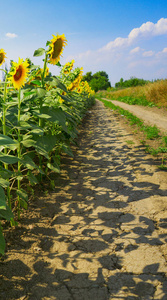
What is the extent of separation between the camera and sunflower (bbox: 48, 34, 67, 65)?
7.73 ft

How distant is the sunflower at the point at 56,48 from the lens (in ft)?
7.73

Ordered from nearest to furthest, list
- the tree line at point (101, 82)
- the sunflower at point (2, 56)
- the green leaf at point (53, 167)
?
1. the sunflower at point (2, 56)
2. the green leaf at point (53, 167)
3. the tree line at point (101, 82)

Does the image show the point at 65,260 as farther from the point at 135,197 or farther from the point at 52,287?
the point at 135,197

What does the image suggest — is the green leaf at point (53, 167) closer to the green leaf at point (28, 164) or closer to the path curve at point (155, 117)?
the green leaf at point (28, 164)

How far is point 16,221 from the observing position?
223 cm

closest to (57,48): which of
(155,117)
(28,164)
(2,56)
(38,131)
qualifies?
(2,56)

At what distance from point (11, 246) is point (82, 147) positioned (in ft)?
10.9

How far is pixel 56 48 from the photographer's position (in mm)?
2414

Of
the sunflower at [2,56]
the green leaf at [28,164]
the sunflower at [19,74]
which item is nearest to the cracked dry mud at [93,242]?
the green leaf at [28,164]

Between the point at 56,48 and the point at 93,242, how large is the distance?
1973 mm

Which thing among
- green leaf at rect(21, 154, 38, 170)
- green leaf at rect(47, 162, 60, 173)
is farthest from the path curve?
green leaf at rect(21, 154, 38, 170)

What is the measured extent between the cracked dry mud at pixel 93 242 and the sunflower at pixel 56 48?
1591 mm

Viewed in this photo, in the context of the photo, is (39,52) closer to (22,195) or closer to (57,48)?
(57,48)

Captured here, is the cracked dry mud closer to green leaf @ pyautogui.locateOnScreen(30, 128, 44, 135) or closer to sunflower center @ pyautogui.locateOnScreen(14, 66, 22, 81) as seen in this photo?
green leaf @ pyautogui.locateOnScreen(30, 128, 44, 135)
